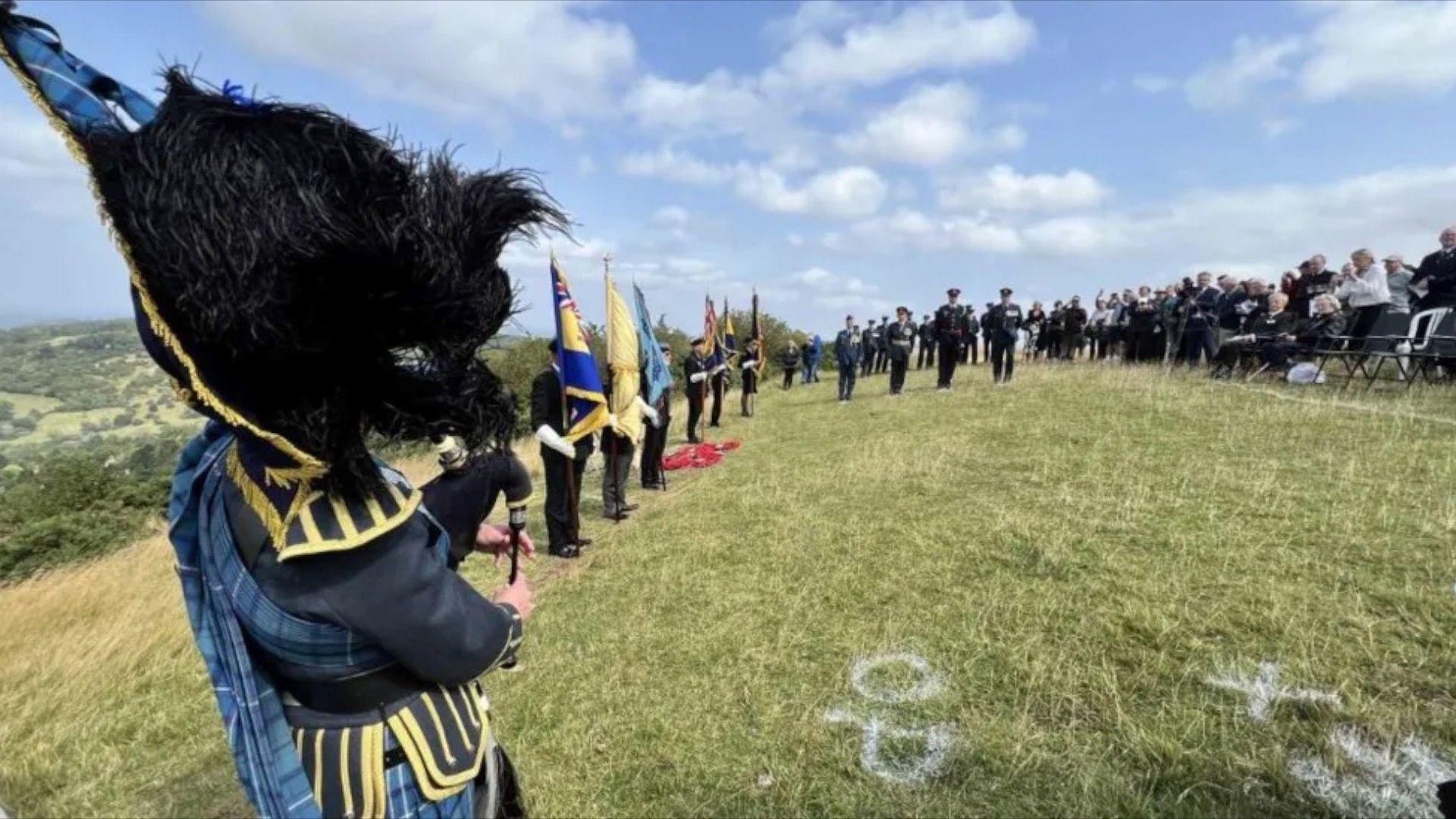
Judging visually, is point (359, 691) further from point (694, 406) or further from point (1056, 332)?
point (1056, 332)

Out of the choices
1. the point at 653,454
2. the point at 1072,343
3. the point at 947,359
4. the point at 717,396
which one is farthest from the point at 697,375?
the point at 1072,343

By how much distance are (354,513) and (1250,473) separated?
7324mm

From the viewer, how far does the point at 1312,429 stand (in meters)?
7.62

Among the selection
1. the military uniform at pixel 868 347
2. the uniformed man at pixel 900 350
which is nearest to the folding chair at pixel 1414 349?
the uniformed man at pixel 900 350

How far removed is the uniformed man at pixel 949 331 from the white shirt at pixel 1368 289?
20.6 feet

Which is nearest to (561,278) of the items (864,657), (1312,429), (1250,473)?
(864,657)

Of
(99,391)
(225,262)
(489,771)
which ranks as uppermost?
(225,262)

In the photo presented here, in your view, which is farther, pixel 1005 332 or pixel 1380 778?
pixel 1005 332

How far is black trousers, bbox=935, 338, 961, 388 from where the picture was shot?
15070 mm

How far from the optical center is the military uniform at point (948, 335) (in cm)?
1502

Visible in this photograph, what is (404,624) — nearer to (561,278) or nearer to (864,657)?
(864,657)

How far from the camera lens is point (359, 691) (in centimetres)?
141

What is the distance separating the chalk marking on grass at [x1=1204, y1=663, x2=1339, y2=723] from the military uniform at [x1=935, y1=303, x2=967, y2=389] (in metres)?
12.3

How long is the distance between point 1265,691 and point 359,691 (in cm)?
365
